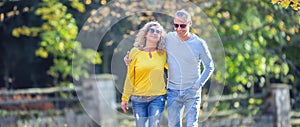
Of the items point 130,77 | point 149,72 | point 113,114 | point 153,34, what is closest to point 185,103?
point 149,72

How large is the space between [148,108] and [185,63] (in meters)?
0.59

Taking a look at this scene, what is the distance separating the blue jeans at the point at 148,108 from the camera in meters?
7.36

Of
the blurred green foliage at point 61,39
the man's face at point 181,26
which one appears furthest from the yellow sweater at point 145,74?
the blurred green foliage at point 61,39

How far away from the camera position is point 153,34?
7.28 metres

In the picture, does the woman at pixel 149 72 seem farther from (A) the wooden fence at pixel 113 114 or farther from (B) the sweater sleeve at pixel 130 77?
(A) the wooden fence at pixel 113 114

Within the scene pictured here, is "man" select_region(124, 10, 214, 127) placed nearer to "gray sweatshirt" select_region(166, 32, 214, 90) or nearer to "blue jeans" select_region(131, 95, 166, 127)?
"gray sweatshirt" select_region(166, 32, 214, 90)

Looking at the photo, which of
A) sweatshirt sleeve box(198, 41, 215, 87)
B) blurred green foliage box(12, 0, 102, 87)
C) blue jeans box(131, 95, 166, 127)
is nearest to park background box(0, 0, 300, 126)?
A: blurred green foliage box(12, 0, 102, 87)

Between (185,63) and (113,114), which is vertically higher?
(185,63)

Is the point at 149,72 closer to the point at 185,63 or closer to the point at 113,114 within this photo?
the point at 185,63

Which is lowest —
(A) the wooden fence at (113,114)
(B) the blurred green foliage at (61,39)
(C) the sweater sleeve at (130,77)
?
(A) the wooden fence at (113,114)

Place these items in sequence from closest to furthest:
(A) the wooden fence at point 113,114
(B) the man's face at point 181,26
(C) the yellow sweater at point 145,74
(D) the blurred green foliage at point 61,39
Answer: (B) the man's face at point 181,26, (C) the yellow sweater at point 145,74, (A) the wooden fence at point 113,114, (D) the blurred green foliage at point 61,39

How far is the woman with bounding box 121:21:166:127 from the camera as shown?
7285 mm

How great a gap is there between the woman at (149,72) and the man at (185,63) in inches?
2.9

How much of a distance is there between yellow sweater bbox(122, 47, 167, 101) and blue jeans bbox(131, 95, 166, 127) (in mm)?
55
